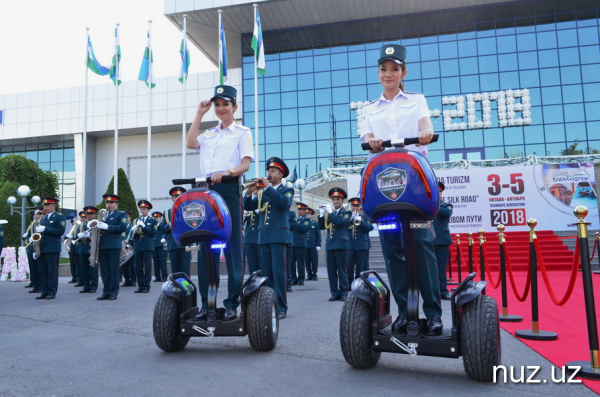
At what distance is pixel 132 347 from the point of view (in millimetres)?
4355

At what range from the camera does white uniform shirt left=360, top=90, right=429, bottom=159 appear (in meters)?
3.50

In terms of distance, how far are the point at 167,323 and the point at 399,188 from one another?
223cm

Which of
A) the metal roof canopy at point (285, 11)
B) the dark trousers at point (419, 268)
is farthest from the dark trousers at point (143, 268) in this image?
the metal roof canopy at point (285, 11)

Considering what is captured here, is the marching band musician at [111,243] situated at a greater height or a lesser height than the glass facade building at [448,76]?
lesser

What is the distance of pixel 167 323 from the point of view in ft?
12.8

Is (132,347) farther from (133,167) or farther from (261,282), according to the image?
(133,167)

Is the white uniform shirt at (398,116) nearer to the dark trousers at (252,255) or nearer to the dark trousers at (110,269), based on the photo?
the dark trousers at (252,255)

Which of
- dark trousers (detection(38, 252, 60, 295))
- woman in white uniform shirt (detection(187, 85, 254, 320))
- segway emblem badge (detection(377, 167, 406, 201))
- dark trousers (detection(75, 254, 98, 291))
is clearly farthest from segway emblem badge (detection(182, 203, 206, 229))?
dark trousers (detection(75, 254, 98, 291))

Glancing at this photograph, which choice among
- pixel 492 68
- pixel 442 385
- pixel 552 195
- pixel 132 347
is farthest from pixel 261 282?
pixel 492 68

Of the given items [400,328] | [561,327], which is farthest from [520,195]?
[400,328]

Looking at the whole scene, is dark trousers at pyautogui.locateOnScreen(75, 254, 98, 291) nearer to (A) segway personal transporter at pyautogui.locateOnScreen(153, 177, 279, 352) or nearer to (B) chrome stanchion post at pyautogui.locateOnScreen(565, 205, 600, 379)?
(A) segway personal transporter at pyautogui.locateOnScreen(153, 177, 279, 352)

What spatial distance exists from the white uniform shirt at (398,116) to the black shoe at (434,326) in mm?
1173

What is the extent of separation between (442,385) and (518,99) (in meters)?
28.6

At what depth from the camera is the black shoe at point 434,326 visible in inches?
124
